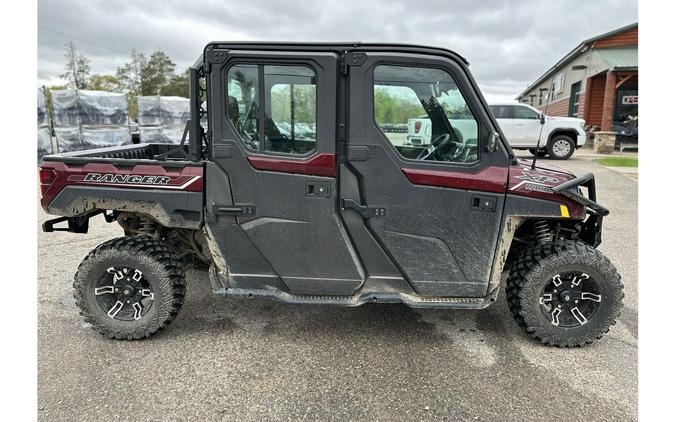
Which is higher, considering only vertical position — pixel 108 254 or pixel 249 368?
pixel 108 254

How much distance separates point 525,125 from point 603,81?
1208 centimetres

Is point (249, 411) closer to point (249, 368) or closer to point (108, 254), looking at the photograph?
point (249, 368)

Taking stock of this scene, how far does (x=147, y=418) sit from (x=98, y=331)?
1159 mm

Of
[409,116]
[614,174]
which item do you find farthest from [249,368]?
→ [614,174]

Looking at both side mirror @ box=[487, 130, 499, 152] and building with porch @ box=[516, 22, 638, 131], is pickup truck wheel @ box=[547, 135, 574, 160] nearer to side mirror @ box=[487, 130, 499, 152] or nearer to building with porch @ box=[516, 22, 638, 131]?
building with porch @ box=[516, 22, 638, 131]

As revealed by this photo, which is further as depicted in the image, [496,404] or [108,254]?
[108,254]

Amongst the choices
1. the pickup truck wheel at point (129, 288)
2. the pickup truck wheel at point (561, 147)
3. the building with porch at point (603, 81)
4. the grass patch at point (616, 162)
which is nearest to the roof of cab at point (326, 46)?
the pickup truck wheel at point (129, 288)

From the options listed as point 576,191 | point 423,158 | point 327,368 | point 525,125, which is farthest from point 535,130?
point 327,368

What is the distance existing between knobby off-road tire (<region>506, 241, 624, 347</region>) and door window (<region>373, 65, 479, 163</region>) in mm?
993

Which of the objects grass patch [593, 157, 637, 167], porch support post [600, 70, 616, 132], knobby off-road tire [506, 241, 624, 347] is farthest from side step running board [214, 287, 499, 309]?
porch support post [600, 70, 616, 132]

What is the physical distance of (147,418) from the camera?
247cm

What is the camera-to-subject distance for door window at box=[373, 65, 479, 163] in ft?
9.66

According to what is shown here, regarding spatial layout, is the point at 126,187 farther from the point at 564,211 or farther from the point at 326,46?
the point at 564,211

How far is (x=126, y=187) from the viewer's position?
3.12m
